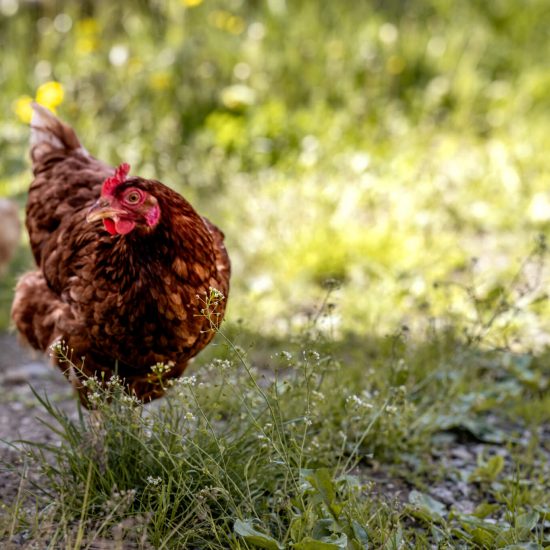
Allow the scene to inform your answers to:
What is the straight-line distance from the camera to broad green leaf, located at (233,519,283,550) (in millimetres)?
2170

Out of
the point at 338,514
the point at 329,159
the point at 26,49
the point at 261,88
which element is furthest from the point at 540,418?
the point at 26,49

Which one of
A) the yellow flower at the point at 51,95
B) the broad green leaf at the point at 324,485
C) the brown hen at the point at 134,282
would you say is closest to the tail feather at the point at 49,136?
the brown hen at the point at 134,282

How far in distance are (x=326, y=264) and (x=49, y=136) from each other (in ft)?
6.33

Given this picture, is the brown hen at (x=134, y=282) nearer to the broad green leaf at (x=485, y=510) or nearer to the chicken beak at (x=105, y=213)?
the chicken beak at (x=105, y=213)

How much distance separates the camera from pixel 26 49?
Result: 23.5 feet

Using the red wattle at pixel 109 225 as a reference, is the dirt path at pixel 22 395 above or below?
below

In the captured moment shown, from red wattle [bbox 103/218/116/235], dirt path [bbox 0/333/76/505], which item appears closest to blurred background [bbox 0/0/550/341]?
dirt path [bbox 0/333/76/505]

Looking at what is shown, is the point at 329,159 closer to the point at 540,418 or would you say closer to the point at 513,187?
the point at 513,187

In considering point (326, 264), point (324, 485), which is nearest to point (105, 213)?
point (324, 485)

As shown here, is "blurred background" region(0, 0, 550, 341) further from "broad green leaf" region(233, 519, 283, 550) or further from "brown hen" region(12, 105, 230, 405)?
"broad green leaf" region(233, 519, 283, 550)

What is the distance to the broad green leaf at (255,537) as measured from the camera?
2.17m

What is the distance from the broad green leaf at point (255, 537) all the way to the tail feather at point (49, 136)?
1999mm

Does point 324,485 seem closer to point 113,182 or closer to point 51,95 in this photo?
point 113,182

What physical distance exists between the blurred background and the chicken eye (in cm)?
180
